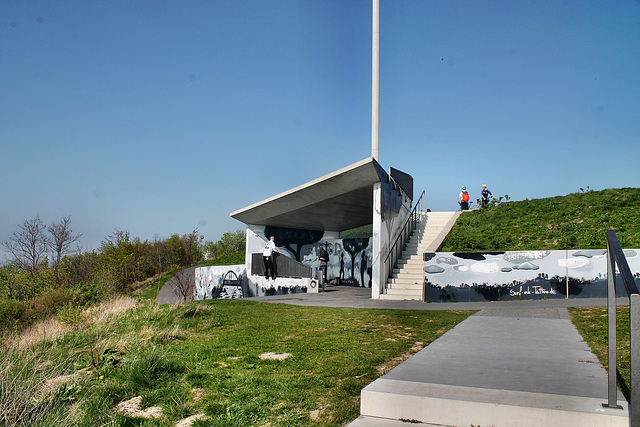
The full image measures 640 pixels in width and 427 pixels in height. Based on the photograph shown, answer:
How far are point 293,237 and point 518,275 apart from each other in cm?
1431

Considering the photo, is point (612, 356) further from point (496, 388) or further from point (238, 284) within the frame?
point (238, 284)

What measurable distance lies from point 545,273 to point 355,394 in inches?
391

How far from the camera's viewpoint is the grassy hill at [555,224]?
578 inches

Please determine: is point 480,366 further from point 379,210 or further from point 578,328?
point 379,210

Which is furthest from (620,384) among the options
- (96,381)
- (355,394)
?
(96,381)

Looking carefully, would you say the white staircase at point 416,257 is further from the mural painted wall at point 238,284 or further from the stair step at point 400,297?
the mural painted wall at point 238,284

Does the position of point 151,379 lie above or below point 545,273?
below

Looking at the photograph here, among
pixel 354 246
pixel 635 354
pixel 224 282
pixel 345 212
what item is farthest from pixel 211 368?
pixel 354 246

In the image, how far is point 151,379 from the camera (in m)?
4.81

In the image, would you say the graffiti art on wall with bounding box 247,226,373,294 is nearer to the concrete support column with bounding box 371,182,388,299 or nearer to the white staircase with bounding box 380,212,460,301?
the white staircase with bounding box 380,212,460,301

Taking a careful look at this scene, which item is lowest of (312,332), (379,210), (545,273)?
(312,332)

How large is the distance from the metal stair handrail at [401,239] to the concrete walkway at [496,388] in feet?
36.1

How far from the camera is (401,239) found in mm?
19453

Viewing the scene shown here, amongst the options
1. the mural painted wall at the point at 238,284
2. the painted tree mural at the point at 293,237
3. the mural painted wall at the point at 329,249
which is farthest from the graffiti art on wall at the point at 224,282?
the painted tree mural at the point at 293,237
